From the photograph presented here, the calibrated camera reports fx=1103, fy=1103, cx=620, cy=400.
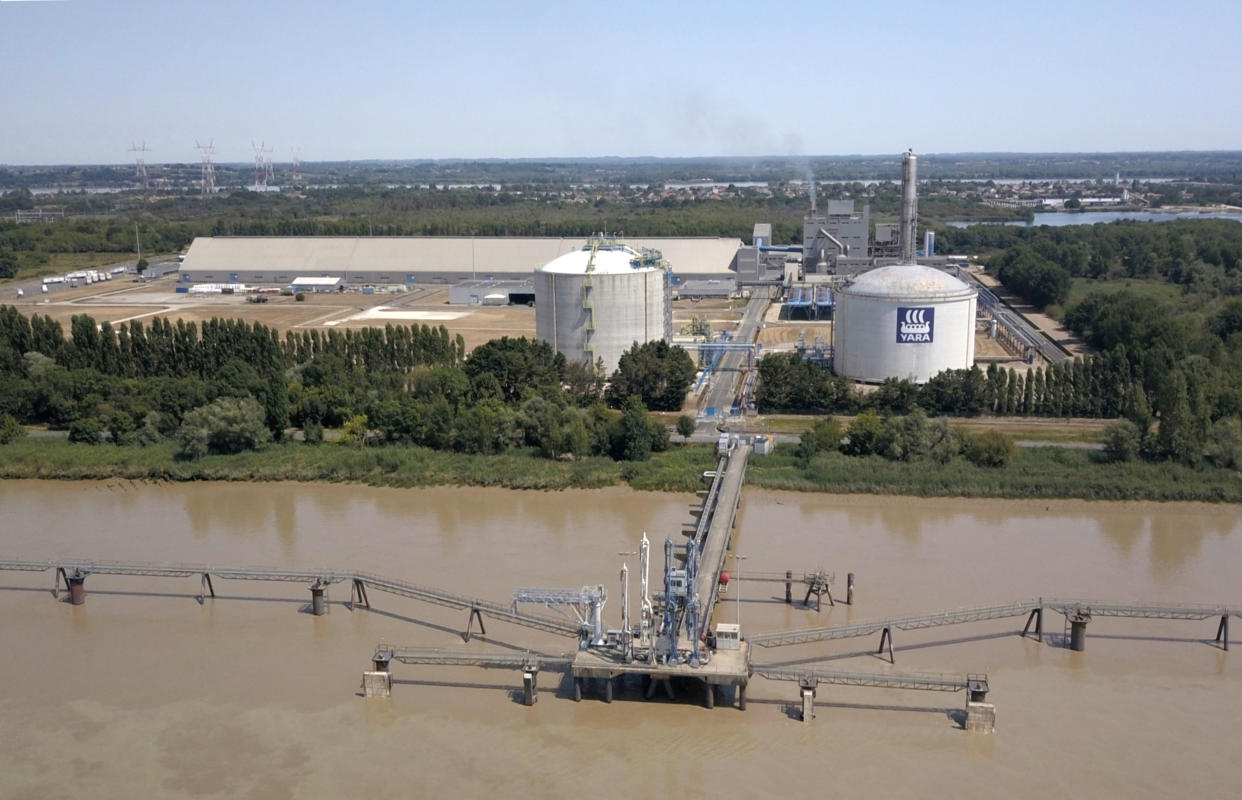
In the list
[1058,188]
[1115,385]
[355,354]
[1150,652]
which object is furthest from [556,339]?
[1058,188]

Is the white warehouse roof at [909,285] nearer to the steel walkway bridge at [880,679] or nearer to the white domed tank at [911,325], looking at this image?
the white domed tank at [911,325]

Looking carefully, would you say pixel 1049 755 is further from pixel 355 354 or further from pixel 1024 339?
pixel 1024 339

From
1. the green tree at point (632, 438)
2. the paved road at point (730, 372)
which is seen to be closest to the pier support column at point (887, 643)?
the green tree at point (632, 438)

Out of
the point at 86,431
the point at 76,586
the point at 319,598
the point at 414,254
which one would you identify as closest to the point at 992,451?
the point at 319,598

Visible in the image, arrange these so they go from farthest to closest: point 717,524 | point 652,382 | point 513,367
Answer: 1. point 652,382
2. point 513,367
3. point 717,524

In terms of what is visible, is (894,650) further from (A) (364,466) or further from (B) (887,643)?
(A) (364,466)
